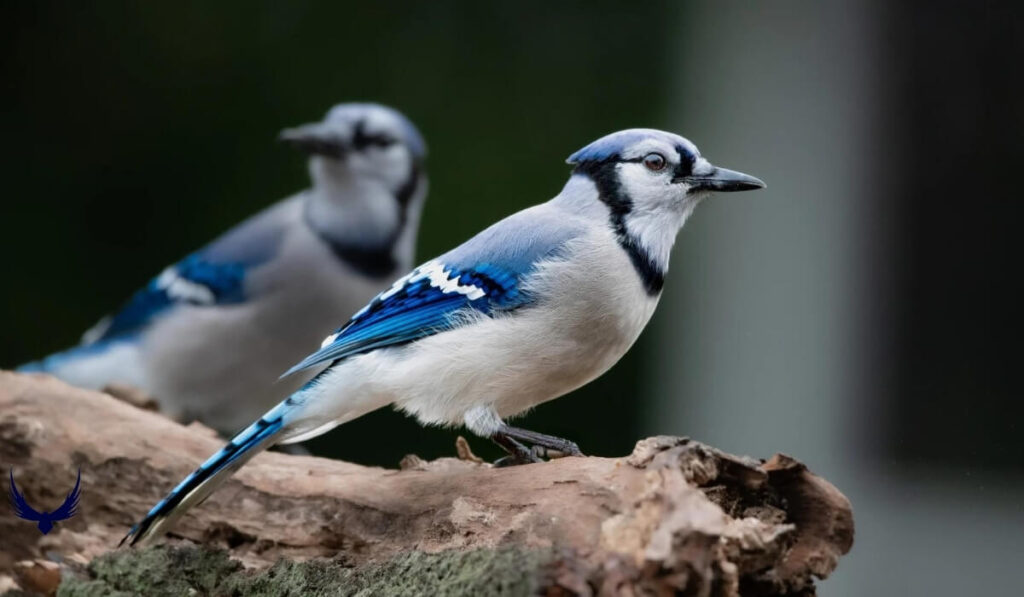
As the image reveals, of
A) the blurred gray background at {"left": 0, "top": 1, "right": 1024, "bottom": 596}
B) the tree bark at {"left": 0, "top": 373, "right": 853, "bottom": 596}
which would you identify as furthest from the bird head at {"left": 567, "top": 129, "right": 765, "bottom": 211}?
the blurred gray background at {"left": 0, "top": 1, "right": 1024, "bottom": 596}

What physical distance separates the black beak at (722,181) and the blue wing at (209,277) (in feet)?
4.58

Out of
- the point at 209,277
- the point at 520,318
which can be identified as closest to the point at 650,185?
the point at 520,318

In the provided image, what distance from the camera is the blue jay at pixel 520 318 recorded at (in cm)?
171

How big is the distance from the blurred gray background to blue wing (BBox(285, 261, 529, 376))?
577 millimetres

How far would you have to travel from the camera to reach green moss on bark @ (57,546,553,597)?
1391 mm

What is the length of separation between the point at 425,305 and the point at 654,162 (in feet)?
1.38

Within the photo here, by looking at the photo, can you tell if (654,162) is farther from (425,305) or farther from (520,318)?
(425,305)

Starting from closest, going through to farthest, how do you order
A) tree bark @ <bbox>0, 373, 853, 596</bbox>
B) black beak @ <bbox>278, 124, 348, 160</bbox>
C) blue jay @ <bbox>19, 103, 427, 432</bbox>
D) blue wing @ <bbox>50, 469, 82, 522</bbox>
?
tree bark @ <bbox>0, 373, 853, 596</bbox> < blue wing @ <bbox>50, 469, 82, 522</bbox> < black beak @ <bbox>278, 124, 348, 160</bbox> < blue jay @ <bbox>19, 103, 427, 432</bbox>

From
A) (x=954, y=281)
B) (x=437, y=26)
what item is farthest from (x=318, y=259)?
(x=954, y=281)

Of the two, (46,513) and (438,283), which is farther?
(46,513)

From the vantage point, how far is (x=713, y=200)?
2.74m

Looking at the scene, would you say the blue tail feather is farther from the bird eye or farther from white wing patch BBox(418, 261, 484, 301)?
the bird eye

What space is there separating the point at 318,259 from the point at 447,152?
0.47 meters

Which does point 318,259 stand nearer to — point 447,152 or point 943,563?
point 447,152
